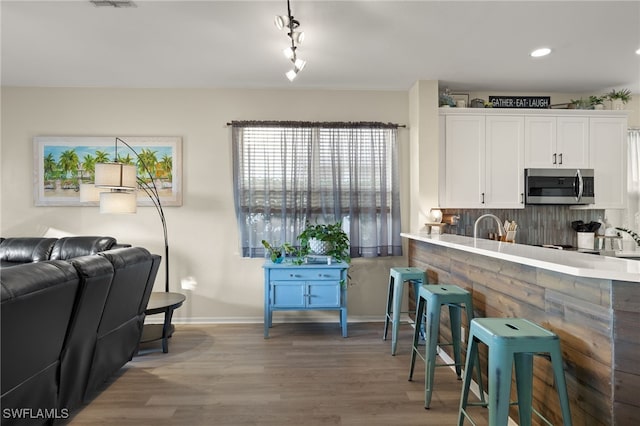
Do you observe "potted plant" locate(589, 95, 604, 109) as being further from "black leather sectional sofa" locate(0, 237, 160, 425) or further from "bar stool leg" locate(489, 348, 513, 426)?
"black leather sectional sofa" locate(0, 237, 160, 425)

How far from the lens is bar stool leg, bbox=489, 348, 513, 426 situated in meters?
1.57

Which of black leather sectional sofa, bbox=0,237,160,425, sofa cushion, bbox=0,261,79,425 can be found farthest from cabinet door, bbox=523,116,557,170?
sofa cushion, bbox=0,261,79,425

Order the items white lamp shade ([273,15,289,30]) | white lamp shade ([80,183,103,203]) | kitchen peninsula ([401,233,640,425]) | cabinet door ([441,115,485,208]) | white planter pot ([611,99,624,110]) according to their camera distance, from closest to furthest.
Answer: kitchen peninsula ([401,233,640,425]), white lamp shade ([273,15,289,30]), white lamp shade ([80,183,103,203]), cabinet door ([441,115,485,208]), white planter pot ([611,99,624,110])

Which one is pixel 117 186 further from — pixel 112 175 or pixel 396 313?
pixel 396 313

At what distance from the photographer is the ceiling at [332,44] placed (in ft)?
8.87

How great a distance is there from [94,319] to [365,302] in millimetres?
2838

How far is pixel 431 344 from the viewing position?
2.36 meters

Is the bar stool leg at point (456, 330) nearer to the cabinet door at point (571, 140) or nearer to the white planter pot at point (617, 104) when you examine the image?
the cabinet door at point (571, 140)

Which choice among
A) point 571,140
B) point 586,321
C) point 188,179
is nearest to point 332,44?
point 188,179

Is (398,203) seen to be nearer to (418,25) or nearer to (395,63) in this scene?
(395,63)

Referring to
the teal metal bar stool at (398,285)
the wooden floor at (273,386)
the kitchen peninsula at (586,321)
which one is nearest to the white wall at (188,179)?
the wooden floor at (273,386)

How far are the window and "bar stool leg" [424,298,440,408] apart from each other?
1.85 m

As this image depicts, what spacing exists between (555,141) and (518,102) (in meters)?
0.59

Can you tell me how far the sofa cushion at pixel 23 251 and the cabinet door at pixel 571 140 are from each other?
17.2 ft
